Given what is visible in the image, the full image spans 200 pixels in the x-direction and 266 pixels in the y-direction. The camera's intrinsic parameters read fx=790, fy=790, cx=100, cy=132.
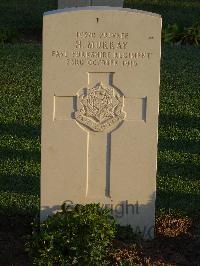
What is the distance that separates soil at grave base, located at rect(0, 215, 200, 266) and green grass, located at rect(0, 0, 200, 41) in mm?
8323

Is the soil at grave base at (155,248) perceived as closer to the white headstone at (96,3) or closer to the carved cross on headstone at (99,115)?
the carved cross on headstone at (99,115)

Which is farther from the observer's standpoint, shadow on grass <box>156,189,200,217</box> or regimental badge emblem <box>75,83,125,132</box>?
shadow on grass <box>156,189,200,217</box>

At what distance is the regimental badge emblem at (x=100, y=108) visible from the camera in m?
5.37

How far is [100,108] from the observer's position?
17.9 feet

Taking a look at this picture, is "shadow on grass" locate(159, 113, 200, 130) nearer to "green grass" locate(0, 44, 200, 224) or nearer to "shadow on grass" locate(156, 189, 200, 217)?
"green grass" locate(0, 44, 200, 224)

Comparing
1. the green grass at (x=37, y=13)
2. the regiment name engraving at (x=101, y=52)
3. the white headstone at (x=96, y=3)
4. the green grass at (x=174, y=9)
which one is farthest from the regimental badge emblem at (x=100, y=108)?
the green grass at (x=174, y=9)

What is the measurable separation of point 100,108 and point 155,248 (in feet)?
3.47

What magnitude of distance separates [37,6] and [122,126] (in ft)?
41.1

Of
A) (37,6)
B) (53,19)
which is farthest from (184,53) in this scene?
(53,19)

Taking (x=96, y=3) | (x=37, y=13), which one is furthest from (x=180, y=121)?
(x=37, y=13)

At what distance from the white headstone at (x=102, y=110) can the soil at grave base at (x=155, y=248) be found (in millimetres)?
195

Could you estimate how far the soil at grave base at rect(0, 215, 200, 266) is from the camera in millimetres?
5234

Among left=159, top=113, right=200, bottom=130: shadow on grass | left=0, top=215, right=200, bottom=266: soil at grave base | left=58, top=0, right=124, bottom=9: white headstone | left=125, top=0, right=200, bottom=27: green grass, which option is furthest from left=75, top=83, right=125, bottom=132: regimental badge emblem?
left=125, top=0, right=200, bottom=27: green grass

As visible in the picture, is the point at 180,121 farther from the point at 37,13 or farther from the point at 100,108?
the point at 37,13
